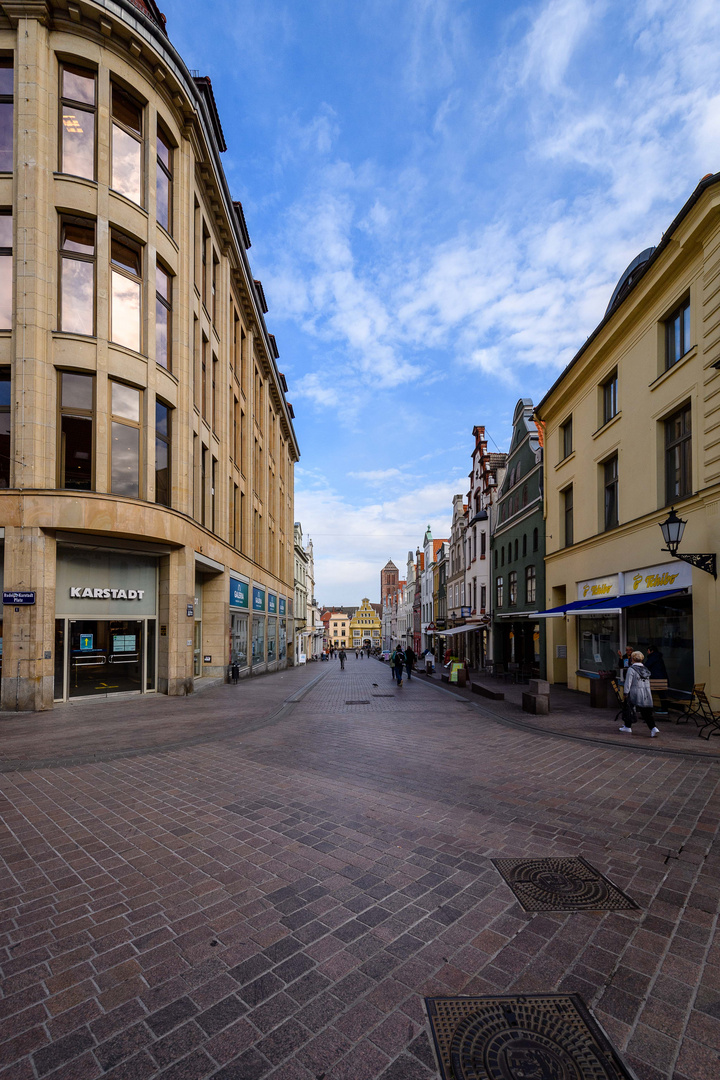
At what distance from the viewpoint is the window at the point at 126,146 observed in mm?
16203

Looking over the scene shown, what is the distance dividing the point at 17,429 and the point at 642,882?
1584 cm

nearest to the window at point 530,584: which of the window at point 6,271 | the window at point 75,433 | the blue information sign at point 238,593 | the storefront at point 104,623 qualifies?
the blue information sign at point 238,593

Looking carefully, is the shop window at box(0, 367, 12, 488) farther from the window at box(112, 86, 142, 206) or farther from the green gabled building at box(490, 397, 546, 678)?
the green gabled building at box(490, 397, 546, 678)

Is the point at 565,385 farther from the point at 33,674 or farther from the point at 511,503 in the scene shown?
the point at 33,674

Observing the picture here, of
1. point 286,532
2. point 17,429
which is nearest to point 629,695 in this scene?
point 17,429

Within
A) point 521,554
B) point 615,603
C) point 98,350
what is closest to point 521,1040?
point 615,603

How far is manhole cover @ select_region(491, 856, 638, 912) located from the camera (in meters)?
4.02

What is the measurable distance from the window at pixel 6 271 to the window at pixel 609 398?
17980 mm

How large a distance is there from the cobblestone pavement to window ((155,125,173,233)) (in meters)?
17.3

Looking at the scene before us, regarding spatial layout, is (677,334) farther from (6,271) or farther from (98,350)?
(6,271)

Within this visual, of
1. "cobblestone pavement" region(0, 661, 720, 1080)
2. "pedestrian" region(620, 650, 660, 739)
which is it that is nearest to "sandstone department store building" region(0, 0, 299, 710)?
"cobblestone pavement" region(0, 661, 720, 1080)

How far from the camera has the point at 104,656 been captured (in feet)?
53.0

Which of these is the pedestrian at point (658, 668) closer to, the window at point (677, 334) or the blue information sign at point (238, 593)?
the window at point (677, 334)

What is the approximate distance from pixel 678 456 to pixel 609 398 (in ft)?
17.5
